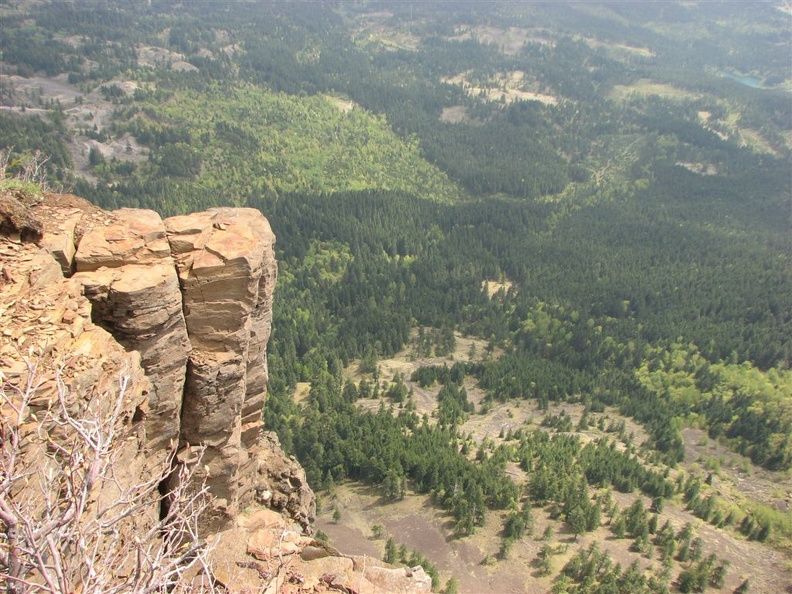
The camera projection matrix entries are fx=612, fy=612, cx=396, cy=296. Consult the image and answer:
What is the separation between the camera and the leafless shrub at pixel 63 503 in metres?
14.7

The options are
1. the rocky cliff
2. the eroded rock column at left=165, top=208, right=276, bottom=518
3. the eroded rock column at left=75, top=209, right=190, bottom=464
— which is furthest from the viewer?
the eroded rock column at left=165, top=208, right=276, bottom=518

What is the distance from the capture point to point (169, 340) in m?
25.6

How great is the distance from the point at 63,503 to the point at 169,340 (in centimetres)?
885

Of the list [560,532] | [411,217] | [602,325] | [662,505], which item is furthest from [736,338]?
[411,217]

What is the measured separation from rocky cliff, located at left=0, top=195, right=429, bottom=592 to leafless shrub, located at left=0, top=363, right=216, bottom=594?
71 centimetres

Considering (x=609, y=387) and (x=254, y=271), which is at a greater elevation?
(x=254, y=271)

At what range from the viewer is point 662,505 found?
84938 millimetres

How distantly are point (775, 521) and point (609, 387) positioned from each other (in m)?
39.9

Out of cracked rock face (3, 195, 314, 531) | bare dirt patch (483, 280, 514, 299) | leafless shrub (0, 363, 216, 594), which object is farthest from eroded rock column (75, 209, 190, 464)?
bare dirt patch (483, 280, 514, 299)

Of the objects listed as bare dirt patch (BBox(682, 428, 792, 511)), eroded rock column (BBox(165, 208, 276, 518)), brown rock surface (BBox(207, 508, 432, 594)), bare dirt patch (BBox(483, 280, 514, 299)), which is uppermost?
eroded rock column (BBox(165, 208, 276, 518))

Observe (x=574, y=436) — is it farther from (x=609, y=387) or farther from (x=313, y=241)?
(x=313, y=241)

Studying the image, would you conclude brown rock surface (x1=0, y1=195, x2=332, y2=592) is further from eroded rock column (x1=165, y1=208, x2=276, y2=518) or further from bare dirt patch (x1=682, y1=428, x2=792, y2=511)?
bare dirt patch (x1=682, y1=428, x2=792, y2=511)

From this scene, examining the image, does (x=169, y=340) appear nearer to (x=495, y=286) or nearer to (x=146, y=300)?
(x=146, y=300)

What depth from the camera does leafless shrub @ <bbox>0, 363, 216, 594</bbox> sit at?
577 inches
